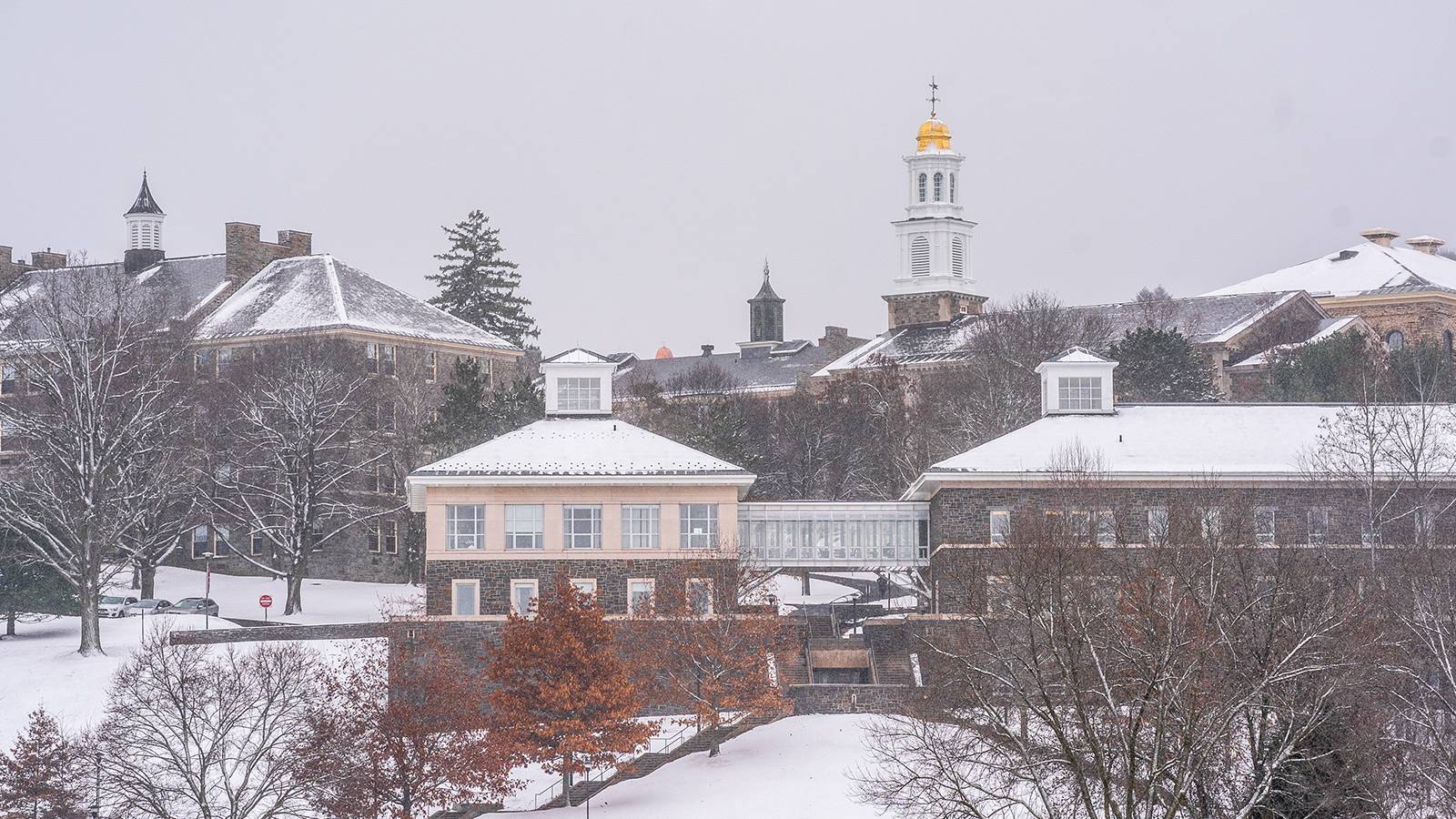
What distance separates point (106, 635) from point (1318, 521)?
1393 inches

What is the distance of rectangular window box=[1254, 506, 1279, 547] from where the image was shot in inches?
2489

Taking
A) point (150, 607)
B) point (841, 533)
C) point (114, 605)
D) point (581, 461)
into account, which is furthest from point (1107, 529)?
point (114, 605)

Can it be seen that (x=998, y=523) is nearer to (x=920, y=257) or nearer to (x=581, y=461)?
(x=581, y=461)

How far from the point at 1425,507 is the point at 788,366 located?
70928mm

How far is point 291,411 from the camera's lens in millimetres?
83812

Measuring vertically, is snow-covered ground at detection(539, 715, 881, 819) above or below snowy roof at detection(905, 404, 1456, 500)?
below

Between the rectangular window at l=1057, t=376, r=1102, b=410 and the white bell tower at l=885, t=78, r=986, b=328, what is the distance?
173 feet

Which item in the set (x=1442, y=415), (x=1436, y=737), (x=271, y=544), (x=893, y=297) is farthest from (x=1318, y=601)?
(x=893, y=297)

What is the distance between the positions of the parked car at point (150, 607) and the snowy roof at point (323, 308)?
64.0 feet

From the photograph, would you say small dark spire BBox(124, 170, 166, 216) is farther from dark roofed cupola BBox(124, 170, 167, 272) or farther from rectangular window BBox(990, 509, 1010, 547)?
rectangular window BBox(990, 509, 1010, 547)

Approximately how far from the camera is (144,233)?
113 m

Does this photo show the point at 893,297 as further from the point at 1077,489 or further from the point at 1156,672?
the point at 1156,672

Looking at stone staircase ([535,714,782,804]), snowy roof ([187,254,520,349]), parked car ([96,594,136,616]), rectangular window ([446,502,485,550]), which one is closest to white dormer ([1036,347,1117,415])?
stone staircase ([535,714,782,804])

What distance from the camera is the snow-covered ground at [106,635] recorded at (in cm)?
6481
